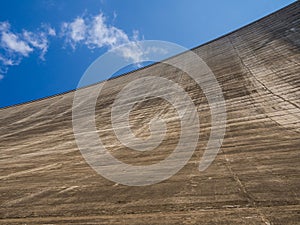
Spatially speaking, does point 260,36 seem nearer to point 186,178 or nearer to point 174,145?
point 174,145

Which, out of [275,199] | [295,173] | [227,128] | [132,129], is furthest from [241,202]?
[132,129]

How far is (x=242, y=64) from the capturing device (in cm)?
855

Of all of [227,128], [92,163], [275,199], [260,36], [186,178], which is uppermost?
[260,36]

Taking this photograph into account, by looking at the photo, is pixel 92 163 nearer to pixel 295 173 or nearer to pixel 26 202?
pixel 26 202

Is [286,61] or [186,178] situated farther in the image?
[286,61]

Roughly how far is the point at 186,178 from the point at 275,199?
0.94 m

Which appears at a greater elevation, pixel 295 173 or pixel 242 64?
pixel 242 64

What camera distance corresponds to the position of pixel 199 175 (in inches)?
107

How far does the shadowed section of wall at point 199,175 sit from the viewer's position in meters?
1.96

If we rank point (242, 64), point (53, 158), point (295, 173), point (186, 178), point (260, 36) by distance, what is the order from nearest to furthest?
1. point (295, 173)
2. point (186, 178)
3. point (53, 158)
4. point (242, 64)
5. point (260, 36)

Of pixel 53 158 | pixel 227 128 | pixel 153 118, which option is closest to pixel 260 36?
pixel 153 118

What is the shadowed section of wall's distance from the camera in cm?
196

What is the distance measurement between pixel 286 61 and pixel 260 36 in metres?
4.55

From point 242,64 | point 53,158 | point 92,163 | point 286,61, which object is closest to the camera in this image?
point 92,163
